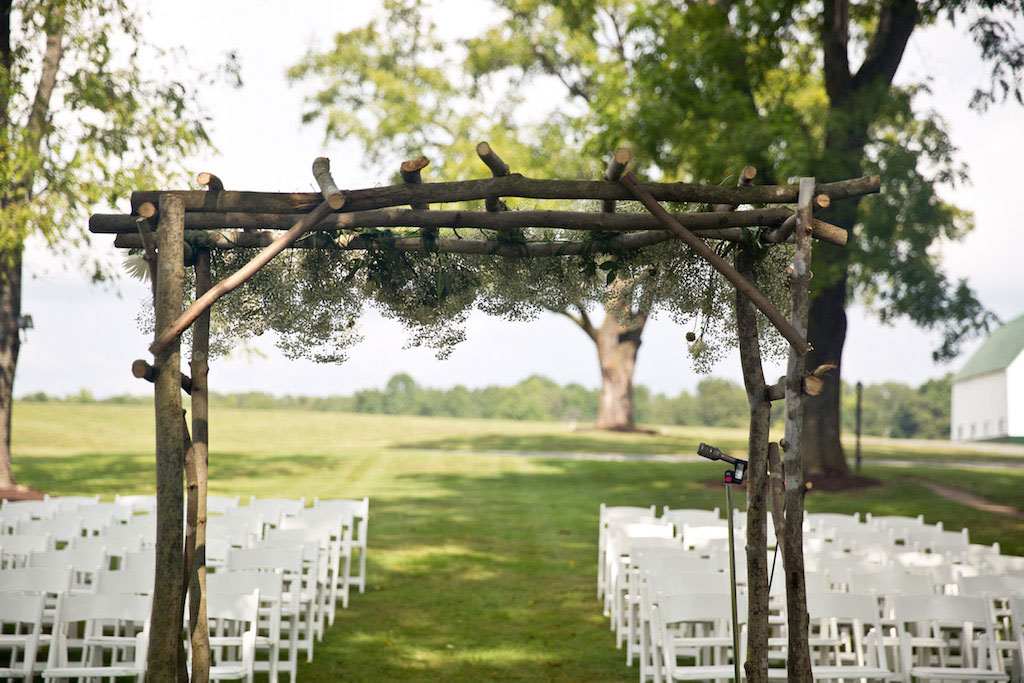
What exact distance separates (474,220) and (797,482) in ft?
8.04

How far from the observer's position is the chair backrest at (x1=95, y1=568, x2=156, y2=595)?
6.30 m

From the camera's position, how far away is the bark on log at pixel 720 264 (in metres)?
5.05

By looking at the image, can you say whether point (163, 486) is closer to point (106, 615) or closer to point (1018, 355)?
point (106, 615)

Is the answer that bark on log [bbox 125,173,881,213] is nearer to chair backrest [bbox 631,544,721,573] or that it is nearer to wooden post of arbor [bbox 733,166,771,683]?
wooden post of arbor [bbox 733,166,771,683]

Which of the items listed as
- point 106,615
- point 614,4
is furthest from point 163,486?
point 614,4

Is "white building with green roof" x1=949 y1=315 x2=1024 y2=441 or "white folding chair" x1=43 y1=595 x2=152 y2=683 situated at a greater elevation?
"white building with green roof" x1=949 y1=315 x2=1024 y2=441

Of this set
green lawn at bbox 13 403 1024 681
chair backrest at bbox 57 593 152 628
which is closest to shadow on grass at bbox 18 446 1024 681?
green lawn at bbox 13 403 1024 681

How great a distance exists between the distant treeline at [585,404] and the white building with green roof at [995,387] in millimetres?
10941

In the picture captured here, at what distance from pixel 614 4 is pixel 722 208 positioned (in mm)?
22159

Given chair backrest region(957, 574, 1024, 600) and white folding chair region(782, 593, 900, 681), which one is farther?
chair backrest region(957, 574, 1024, 600)

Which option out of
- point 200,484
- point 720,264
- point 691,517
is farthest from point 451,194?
point 691,517

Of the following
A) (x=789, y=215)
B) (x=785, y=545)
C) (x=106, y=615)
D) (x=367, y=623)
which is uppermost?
(x=789, y=215)

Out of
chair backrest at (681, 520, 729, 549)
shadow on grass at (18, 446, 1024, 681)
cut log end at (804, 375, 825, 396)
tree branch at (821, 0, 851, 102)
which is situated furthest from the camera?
tree branch at (821, 0, 851, 102)

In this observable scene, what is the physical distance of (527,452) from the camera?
30016 mm
